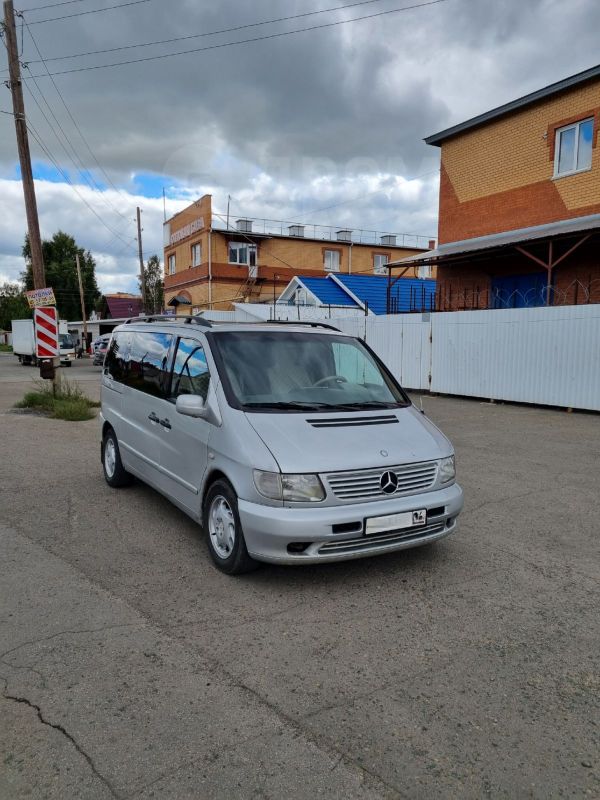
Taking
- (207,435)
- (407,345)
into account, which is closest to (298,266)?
(407,345)

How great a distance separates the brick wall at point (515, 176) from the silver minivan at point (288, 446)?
47.4ft

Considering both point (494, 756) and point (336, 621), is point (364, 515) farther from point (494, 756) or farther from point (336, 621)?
point (494, 756)

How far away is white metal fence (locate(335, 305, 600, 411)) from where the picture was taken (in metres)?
12.9

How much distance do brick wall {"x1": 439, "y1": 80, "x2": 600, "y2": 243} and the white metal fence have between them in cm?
477

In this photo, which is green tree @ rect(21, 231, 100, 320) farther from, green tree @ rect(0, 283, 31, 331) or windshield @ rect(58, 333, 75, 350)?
windshield @ rect(58, 333, 75, 350)

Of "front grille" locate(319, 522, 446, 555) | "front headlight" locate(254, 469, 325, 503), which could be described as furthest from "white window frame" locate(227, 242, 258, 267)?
"front headlight" locate(254, 469, 325, 503)

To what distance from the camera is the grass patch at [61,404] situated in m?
13.1

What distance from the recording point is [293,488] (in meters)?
3.82

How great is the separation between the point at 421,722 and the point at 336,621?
997mm

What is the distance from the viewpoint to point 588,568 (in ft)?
14.7

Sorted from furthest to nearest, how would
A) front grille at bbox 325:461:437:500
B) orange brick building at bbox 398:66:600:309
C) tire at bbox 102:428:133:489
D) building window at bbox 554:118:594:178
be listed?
building window at bbox 554:118:594:178 < orange brick building at bbox 398:66:600:309 < tire at bbox 102:428:133:489 < front grille at bbox 325:461:437:500

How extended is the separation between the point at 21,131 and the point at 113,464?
479 inches

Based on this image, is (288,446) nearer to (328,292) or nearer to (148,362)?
(148,362)

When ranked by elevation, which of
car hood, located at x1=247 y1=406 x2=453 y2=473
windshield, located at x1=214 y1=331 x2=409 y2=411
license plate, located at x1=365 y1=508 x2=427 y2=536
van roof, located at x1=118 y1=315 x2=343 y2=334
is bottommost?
license plate, located at x1=365 y1=508 x2=427 y2=536
